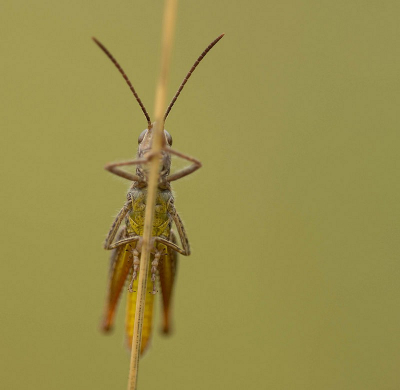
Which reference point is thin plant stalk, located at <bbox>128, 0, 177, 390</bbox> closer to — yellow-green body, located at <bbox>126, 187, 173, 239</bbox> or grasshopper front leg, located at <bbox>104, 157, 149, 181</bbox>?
grasshopper front leg, located at <bbox>104, 157, 149, 181</bbox>

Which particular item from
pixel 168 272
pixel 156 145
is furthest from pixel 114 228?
pixel 156 145

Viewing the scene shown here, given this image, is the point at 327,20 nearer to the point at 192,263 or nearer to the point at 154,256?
the point at 192,263

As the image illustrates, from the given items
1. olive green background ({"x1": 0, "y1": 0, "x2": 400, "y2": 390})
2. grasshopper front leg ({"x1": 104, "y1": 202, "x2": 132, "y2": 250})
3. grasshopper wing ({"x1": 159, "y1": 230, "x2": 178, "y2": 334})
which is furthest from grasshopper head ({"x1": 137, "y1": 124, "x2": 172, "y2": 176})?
olive green background ({"x1": 0, "y1": 0, "x2": 400, "y2": 390})

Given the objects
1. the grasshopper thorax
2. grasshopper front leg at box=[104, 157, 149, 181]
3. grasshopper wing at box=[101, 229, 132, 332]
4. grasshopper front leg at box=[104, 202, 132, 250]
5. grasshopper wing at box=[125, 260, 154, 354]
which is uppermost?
the grasshopper thorax

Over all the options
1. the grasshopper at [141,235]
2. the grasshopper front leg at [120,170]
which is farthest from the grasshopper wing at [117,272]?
the grasshopper front leg at [120,170]

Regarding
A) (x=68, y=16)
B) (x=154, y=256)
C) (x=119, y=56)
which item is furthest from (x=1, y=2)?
(x=154, y=256)

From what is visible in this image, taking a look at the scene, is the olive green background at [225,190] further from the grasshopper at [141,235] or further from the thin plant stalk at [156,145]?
the thin plant stalk at [156,145]
